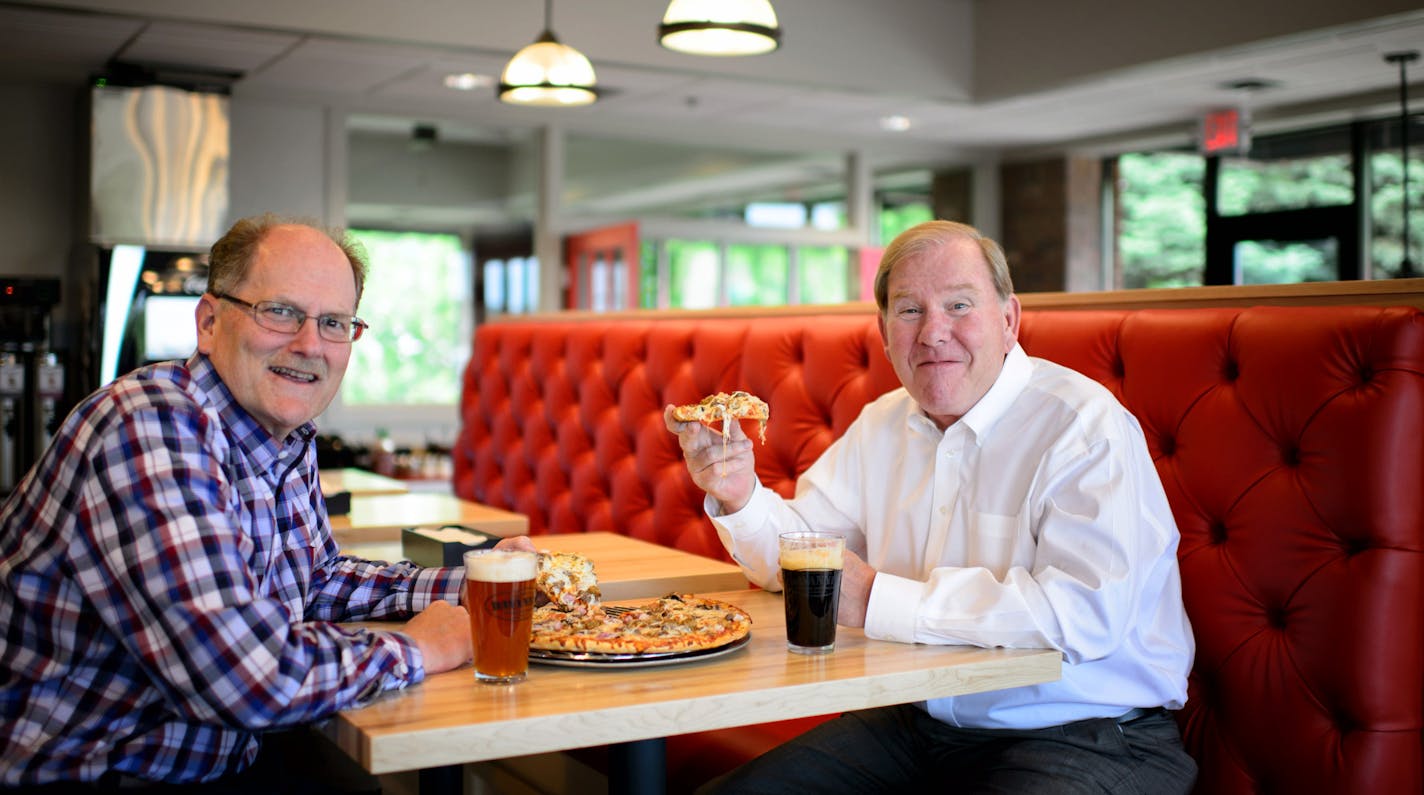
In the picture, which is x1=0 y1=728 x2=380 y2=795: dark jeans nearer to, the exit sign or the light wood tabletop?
the light wood tabletop

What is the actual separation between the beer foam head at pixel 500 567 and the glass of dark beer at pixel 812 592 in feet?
1.13

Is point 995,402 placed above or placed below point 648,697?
above

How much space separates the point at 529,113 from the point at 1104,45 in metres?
3.58

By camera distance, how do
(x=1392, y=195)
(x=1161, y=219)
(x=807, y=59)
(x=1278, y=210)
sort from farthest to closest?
(x=1161, y=219) < (x=1278, y=210) < (x=1392, y=195) < (x=807, y=59)

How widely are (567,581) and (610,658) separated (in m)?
0.33

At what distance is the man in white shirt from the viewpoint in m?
1.73

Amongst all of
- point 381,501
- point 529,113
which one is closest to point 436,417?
point 529,113

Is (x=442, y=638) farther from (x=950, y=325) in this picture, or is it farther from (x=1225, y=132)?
(x=1225, y=132)

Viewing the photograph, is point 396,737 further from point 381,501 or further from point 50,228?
point 50,228

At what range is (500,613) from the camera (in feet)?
4.73

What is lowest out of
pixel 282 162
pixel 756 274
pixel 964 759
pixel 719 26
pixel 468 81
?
pixel 964 759

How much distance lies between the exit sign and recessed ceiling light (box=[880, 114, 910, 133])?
6.26ft

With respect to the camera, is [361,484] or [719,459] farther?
[361,484]

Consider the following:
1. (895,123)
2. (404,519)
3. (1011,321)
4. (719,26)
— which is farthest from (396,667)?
(895,123)
